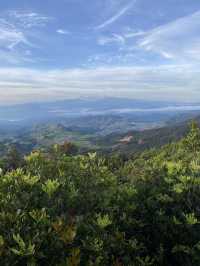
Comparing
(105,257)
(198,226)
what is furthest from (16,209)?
(198,226)

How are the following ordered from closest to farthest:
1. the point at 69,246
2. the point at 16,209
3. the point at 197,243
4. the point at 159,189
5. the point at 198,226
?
the point at 69,246 < the point at 16,209 < the point at 197,243 < the point at 198,226 < the point at 159,189

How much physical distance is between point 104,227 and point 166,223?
1.82 meters

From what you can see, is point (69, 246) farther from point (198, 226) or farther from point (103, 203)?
point (198, 226)

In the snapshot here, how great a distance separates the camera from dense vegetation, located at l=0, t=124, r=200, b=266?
19.3 feet

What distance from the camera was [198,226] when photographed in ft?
25.9

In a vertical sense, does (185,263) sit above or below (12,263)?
below

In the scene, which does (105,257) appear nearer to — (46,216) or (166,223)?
(46,216)

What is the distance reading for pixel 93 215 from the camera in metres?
7.24

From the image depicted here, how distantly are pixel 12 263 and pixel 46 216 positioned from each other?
102cm

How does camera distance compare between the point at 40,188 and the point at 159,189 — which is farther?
the point at 159,189

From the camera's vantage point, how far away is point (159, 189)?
894 cm

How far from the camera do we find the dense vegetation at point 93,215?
5875 mm

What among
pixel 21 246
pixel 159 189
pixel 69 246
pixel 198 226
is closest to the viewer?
pixel 21 246

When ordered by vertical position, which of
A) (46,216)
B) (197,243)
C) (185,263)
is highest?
(46,216)
